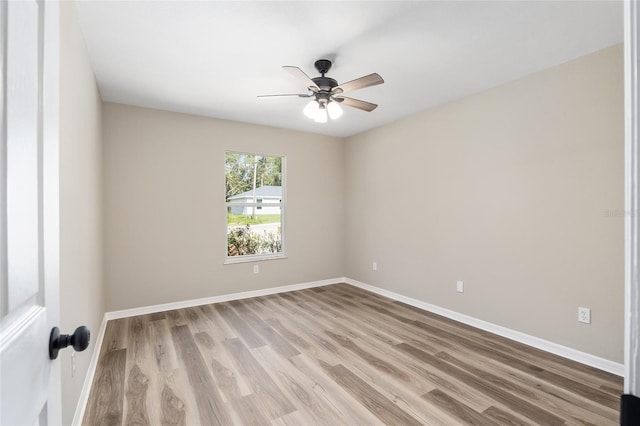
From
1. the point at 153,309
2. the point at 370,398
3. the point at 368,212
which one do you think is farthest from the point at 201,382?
the point at 368,212

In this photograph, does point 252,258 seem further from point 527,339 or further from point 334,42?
point 527,339

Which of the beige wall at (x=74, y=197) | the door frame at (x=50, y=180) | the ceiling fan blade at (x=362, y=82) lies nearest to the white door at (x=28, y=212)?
the door frame at (x=50, y=180)

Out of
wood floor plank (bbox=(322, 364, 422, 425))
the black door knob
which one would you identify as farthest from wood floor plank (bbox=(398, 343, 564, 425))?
the black door knob

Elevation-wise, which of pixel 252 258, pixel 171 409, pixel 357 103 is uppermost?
pixel 357 103

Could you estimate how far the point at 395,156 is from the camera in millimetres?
4395

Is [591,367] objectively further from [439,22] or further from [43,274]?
[43,274]

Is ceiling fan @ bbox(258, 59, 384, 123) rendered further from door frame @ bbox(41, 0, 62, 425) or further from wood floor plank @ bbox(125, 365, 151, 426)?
wood floor plank @ bbox(125, 365, 151, 426)

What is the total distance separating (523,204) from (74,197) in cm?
368

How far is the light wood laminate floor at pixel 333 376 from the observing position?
75.5 inches

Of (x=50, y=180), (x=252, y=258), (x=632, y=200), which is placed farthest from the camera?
(x=252, y=258)

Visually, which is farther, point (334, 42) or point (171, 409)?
point (334, 42)

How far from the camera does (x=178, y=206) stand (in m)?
3.98

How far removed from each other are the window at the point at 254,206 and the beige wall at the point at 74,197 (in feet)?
6.56

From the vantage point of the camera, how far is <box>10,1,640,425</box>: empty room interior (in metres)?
2.00
